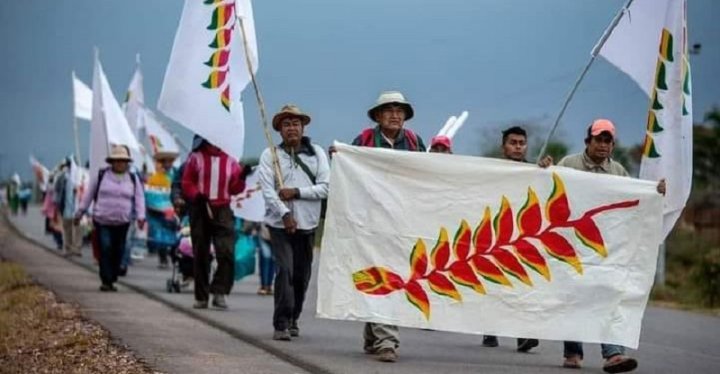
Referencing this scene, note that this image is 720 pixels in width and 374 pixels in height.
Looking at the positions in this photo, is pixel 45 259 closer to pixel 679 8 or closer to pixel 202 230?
pixel 202 230

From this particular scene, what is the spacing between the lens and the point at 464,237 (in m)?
10.3

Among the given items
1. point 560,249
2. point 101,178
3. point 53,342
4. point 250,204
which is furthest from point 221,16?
point 250,204

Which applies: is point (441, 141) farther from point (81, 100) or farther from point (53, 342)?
point (81, 100)

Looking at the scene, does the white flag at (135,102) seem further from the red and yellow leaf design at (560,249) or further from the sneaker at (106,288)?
the red and yellow leaf design at (560,249)

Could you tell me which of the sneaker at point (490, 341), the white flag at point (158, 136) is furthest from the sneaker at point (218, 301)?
the white flag at point (158, 136)

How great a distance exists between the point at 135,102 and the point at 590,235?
20.4 metres

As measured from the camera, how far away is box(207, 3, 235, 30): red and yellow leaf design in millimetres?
12539

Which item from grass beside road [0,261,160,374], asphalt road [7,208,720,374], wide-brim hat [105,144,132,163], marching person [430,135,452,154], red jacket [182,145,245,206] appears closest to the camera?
grass beside road [0,261,160,374]

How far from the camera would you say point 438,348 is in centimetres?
1140

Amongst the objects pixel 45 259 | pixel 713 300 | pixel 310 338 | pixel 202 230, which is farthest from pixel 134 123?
pixel 310 338

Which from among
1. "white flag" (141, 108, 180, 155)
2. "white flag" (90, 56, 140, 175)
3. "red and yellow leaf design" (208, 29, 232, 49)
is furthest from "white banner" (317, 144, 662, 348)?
"white flag" (141, 108, 180, 155)

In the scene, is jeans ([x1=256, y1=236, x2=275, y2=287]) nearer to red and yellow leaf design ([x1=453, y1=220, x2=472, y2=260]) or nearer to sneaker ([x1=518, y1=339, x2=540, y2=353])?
sneaker ([x1=518, y1=339, x2=540, y2=353])

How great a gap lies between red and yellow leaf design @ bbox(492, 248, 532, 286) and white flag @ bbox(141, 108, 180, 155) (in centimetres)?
1840

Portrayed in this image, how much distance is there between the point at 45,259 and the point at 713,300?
1170 cm
